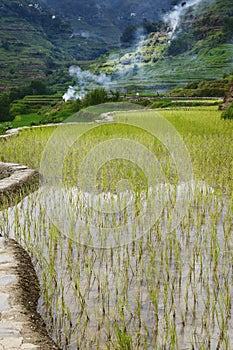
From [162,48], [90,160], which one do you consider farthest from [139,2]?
[90,160]

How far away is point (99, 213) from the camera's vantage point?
12.1ft

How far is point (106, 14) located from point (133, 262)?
178m

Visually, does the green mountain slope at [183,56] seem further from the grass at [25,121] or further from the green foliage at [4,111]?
the grass at [25,121]

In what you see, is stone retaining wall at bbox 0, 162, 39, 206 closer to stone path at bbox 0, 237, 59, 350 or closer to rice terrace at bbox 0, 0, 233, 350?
rice terrace at bbox 0, 0, 233, 350

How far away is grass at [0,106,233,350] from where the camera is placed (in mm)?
1995

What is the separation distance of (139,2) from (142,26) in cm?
12364

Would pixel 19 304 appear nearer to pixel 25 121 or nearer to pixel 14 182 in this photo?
pixel 14 182

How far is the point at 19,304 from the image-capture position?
7.10 ft

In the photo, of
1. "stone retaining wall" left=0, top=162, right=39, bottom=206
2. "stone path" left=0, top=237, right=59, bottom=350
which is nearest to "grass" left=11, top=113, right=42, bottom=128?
"stone retaining wall" left=0, top=162, right=39, bottom=206

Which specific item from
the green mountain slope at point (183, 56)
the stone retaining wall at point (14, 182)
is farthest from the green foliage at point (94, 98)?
the green mountain slope at point (183, 56)

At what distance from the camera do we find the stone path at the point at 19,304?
1833 millimetres

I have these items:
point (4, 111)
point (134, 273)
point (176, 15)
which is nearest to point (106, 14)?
point (176, 15)

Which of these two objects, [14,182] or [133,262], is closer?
[133,262]

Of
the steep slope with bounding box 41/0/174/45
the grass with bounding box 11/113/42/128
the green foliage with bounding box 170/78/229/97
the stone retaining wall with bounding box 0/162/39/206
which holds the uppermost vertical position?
the steep slope with bounding box 41/0/174/45
